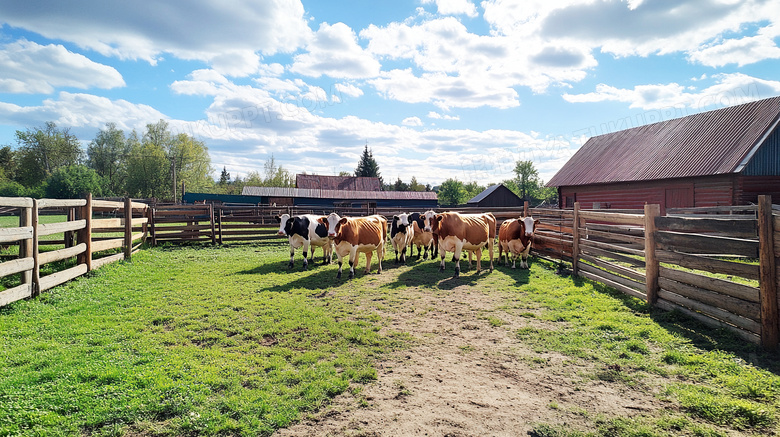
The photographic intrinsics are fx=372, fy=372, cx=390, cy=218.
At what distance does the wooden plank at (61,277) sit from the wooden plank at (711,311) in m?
10.9

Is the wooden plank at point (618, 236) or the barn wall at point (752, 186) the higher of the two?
the barn wall at point (752, 186)

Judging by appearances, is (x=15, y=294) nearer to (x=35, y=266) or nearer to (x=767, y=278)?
(x=35, y=266)

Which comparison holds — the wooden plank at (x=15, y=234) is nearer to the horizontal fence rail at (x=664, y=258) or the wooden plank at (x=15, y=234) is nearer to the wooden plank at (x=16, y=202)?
the horizontal fence rail at (x=664, y=258)

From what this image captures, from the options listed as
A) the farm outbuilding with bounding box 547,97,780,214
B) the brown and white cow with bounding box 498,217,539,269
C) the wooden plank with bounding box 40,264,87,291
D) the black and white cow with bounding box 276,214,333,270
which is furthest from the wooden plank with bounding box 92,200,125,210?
the farm outbuilding with bounding box 547,97,780,214

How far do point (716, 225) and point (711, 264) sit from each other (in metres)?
0.57

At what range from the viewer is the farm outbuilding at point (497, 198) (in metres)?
43.0

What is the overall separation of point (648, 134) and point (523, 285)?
2040 centimetres

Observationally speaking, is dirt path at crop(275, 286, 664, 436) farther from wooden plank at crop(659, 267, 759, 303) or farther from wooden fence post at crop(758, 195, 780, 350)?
wooden plank at crop(659, 267, 759, 303)

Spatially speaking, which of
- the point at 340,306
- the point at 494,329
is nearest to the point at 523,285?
the point at 494,329

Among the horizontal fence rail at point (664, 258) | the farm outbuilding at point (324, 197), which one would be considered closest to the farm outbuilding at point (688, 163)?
the horizontal fence rail at point (664, 258)

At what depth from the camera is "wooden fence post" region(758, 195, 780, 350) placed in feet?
14.5

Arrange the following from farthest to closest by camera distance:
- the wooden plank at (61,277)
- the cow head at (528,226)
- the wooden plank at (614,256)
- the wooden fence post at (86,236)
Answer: the cow head at (528,226)
the wooden fence post at (86,236)
the wooden plank at (614,256)
the wooden plank at (61,277)

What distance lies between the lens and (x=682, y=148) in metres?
19.5

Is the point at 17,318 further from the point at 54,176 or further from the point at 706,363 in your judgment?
the point at 54,176
